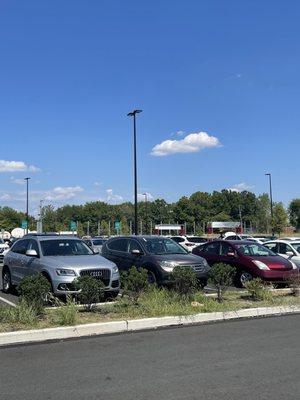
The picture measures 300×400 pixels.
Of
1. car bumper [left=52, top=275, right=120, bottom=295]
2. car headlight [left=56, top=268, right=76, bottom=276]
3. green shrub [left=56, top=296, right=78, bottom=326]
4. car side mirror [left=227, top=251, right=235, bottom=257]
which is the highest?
car side mirror [left=227, top=251, right=235, bottom=257]

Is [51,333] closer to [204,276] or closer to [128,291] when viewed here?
[128,291]

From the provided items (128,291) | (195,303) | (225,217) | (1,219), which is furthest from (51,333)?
(225,217)

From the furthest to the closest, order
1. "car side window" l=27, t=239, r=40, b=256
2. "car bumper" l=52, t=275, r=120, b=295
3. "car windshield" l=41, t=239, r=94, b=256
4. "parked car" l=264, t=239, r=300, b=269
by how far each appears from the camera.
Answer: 1. "parked car" l=264, t=239, r=300, b=269
2. "car side window" l=27, t=239, r=40, b=256
3. "car windshield" l=41, t=239, r=94, b=256
4. "car bumper" l=52, t=275, r=120, b=295

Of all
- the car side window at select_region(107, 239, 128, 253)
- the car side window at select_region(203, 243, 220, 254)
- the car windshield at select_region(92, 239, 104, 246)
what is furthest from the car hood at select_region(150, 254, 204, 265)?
the car windshield at select_region(92, 239, 104, 246)

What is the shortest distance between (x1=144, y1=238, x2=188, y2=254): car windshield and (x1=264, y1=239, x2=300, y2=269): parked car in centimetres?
521

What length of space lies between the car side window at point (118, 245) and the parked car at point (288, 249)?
6081 mm

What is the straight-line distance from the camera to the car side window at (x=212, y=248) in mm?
17888

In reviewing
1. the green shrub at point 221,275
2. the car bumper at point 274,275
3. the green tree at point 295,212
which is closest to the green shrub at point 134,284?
the green shrub at point 221,275

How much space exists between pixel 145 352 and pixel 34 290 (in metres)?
2.77

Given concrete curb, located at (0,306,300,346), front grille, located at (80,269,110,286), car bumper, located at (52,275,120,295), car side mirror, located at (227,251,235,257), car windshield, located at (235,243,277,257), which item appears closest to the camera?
concrete curb, located at (0,306,300,346)

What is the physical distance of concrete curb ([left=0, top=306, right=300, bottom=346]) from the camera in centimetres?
825

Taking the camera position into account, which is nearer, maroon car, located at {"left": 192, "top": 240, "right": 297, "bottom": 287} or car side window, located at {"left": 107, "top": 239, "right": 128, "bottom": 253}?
maroon car, located at {"left": 192, "top": 240, "right": 297, "bottom": 287}

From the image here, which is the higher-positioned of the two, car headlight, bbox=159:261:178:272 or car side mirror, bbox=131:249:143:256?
car side mirror, bbox=131:249:143:256

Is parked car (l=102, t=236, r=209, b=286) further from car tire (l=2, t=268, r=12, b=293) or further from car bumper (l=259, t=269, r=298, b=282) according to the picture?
car tire (l=2, t=268, r=12, b=293)
